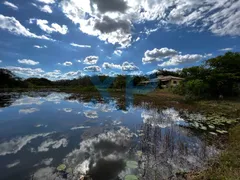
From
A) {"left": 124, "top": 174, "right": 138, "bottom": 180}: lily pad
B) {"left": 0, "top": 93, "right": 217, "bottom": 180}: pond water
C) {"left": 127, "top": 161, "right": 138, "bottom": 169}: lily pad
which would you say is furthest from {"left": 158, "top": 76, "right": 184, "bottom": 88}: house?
{"left": 124, "top": 174, "right": 138, "bottom": 180}: lily pad

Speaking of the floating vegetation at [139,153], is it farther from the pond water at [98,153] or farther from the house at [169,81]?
the house at [169,81]

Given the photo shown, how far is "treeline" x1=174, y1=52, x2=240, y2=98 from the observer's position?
603 inches

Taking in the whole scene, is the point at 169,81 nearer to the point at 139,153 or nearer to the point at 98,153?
the point at 139,153

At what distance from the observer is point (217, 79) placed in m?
15.4

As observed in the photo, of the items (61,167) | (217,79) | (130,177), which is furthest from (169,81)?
(61,167)

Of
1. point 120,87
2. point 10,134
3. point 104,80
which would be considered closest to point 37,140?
point 10,134

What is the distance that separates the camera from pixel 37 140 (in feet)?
15.9

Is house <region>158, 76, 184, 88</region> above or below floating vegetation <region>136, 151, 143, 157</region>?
above

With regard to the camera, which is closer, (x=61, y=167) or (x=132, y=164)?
(x=61, y=167)

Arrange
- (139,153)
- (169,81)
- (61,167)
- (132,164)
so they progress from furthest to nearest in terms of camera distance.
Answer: (169,81) < (139,153) < (132,164) < (61,167)

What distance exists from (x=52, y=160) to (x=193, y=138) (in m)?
4.75

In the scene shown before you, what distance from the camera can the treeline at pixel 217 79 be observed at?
15320mm

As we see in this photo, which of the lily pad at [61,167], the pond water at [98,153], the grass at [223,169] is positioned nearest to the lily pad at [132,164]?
the pond water at [98,153]

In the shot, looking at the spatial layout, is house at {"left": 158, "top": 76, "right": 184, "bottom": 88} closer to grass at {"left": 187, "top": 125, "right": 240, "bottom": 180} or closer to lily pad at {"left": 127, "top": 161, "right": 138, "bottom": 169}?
grass at {"left": 187, "top": 125, "right": 240, "bottom": 180}
